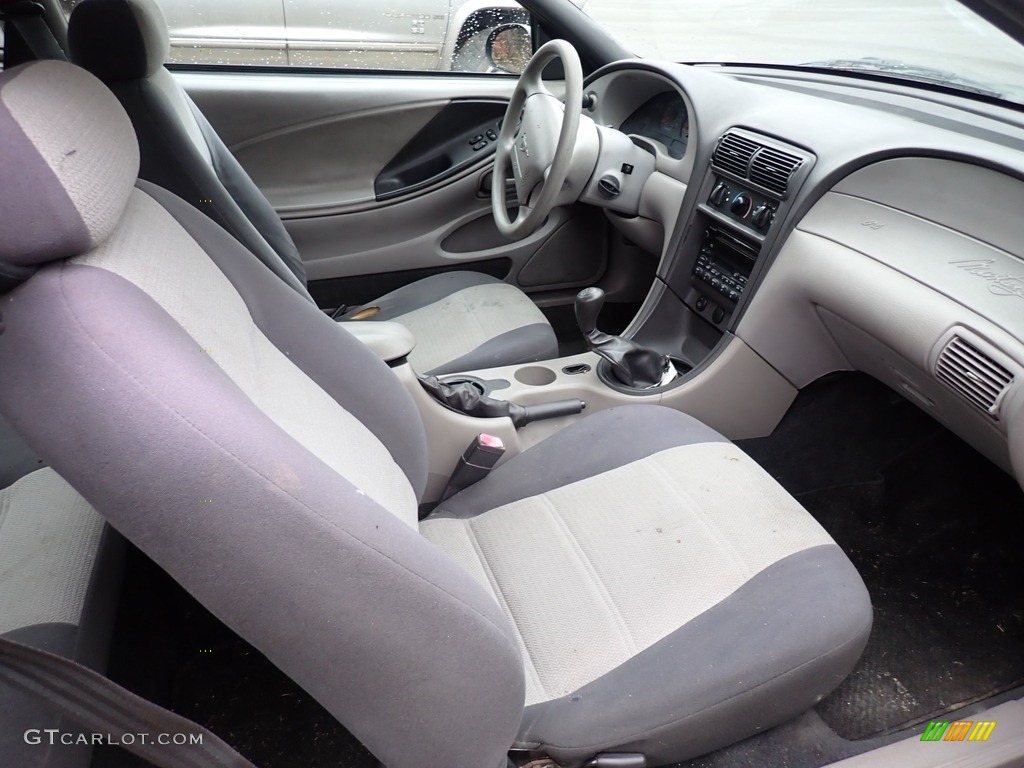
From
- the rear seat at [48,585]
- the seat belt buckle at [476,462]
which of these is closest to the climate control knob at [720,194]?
the seat belt buckle at [476,462]

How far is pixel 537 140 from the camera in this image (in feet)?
5.98

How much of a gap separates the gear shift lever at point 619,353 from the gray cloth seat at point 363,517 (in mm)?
366

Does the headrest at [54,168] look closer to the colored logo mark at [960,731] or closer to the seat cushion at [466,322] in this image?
the seat cushion at [466,322]

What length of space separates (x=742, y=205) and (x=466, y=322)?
69cm

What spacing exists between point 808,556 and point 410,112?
1.73 m

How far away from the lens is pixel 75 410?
0.51 meters

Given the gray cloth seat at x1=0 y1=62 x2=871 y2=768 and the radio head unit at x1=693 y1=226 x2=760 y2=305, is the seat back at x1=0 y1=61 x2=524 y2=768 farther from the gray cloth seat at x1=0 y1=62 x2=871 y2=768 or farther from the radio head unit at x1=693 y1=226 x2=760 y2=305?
the radio head unit at x1=693 y1=226 x2=760 y2=305

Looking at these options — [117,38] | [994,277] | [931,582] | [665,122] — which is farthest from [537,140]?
[931,582]

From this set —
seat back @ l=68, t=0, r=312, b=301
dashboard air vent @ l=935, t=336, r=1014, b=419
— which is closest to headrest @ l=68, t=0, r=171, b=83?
seat back @ l=68, t=0, r=312, b=301

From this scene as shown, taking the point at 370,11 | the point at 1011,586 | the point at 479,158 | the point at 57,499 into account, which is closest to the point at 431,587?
the point at 57,499

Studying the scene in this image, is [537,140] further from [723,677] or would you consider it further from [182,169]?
[723,677]

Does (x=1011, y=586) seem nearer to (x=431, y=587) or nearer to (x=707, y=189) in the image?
(x=707, y=189)

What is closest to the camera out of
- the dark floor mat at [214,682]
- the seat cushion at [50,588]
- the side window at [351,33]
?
the seat cushion at [50,588]

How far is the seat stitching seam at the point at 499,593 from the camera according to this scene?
0.91m
